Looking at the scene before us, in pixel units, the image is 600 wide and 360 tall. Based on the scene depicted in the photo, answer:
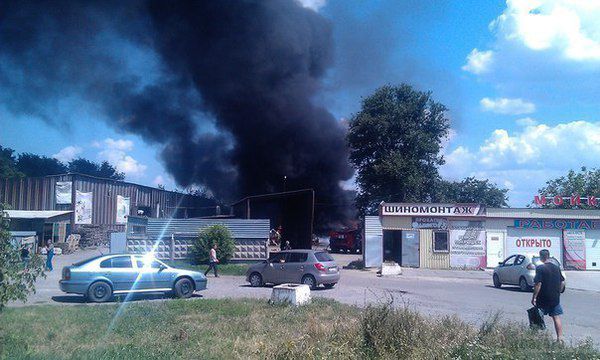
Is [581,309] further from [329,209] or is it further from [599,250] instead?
[329,209]

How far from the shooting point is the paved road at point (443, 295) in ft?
41.8

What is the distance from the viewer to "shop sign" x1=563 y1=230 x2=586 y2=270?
29359mm

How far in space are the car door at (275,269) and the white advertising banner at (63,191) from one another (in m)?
28.9

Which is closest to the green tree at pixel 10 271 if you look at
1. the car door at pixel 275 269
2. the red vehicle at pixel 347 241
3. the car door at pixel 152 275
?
the car door at pixel 152 275

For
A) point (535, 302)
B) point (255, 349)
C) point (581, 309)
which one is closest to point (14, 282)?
point (255, 349)

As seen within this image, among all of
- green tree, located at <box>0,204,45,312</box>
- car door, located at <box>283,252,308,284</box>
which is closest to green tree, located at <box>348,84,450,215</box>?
car door, located at <box>283,252,308,284</box>

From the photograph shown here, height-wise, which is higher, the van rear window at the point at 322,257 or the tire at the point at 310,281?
the van rear window at the point at 322,257

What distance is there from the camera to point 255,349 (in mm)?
7348

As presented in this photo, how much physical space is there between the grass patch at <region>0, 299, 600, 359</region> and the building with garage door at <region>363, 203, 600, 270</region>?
61.6ft

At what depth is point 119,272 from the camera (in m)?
15.0

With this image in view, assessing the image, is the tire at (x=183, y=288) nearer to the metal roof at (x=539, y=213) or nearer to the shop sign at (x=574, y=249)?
the metal roof at (x=539, y=213)

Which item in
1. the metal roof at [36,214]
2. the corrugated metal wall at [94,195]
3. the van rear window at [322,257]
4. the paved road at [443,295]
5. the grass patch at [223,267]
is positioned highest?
the corrugated metal wall at [94,195]

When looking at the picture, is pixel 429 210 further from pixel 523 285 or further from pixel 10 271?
pixel 10 271

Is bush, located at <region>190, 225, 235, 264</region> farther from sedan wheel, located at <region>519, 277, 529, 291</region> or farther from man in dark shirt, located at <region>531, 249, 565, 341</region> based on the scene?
man in dark shirt, located at <region>531, 249, 565, 341</region>
